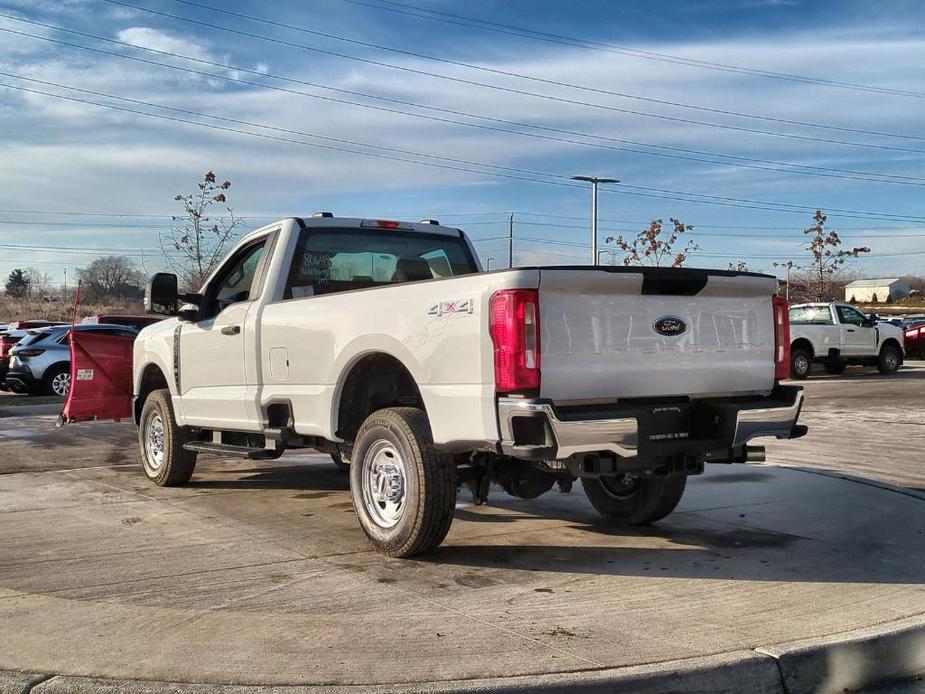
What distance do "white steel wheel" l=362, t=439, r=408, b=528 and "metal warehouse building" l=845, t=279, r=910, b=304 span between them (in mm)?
142467

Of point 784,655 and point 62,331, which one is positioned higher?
point 62,331

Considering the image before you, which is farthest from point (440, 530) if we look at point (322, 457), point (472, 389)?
point (322, 457)

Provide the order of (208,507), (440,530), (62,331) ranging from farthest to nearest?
(62,331)
(208,507)
(440,530)

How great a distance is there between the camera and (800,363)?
24.2 m

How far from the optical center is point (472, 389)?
16.3ft

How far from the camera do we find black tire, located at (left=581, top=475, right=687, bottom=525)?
255 inches

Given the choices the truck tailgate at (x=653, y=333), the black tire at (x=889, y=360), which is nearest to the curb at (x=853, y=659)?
the truck tailgate at (x=653, y=333)

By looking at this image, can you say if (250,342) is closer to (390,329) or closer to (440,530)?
(390,329)

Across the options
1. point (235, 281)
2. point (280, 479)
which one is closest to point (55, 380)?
point (280, 479)

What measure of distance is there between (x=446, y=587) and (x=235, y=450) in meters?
2.90

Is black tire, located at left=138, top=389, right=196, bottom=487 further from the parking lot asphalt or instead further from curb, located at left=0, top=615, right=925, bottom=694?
curb, located at left=0, top=615, right=925, bottom=694

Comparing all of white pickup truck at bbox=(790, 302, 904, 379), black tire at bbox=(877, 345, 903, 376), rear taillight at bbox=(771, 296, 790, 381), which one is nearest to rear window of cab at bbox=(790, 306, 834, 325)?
white pickup truck at bbox=(790, 302, 904, 379)

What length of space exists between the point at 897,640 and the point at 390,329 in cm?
306

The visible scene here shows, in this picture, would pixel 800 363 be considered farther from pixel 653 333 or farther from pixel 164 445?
pixel 653 333
